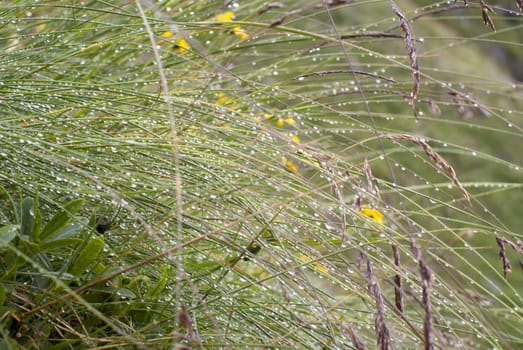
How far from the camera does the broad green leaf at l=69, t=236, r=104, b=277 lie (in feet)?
3.61

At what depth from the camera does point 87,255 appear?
111 centimetres

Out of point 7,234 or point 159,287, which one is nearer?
point 7,234

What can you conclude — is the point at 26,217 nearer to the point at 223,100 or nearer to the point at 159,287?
the point at 159,287

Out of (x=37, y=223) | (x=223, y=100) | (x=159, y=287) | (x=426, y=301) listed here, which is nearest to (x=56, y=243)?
(x=37, y=223)

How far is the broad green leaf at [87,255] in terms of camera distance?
3.61 feet

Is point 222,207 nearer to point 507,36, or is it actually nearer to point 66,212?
point 66,212

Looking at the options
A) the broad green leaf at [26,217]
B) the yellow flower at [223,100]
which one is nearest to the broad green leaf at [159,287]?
the broad green leaf at [26,217]

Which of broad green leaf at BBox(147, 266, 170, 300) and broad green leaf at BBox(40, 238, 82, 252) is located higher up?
broad green leaf at BBox(40, 238, 82, 252)

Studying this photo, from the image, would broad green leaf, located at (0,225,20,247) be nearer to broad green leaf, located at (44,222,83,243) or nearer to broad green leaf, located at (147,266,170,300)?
broad green leaf, located at (44,222,83,243)

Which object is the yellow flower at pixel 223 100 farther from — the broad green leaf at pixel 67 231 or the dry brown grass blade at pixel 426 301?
the dry brown grass blade at pixel 426 301

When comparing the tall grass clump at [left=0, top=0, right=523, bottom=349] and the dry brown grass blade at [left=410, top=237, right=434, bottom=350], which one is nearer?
the dry brown grass blade at [left=410, top=237, right=434, bottom=350]

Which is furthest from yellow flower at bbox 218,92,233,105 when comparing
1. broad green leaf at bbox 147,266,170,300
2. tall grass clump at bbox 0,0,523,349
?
broad green leaf at bbox 147,266,170,300

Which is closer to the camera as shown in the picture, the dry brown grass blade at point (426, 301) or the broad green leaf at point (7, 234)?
the dry brown grass blade at point (426, 301)

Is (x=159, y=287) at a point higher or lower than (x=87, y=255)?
lower
